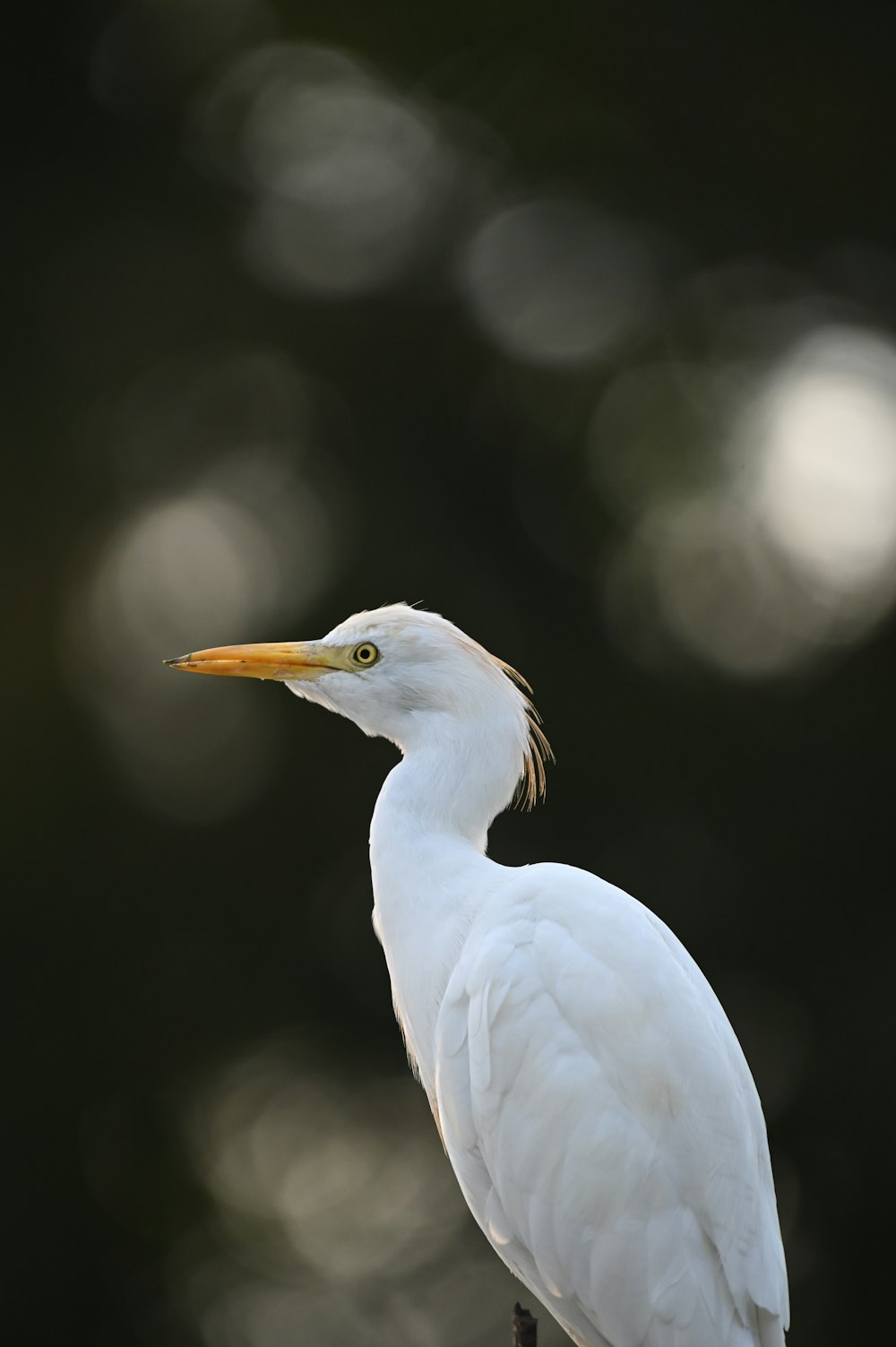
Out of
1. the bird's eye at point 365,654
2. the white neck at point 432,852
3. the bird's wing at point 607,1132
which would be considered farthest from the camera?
the bird's eye at point 365,654

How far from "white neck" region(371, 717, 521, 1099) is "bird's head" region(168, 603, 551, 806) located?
0.01 m

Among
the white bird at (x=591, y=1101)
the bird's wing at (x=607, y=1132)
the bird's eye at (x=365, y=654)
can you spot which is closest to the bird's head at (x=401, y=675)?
the bird's eye at (x=365, y=654)

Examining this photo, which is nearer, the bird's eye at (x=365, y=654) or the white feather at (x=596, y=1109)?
the white feather at (x=596, y=1109)

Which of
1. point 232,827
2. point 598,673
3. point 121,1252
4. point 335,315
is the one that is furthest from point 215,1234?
point 335,315

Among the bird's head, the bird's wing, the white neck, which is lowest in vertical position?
the bird's wing

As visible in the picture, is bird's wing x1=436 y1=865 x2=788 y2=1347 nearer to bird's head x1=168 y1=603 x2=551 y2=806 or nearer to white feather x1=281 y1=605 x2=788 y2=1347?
white feather x1=281 y1=605 x2=788 y2=1347

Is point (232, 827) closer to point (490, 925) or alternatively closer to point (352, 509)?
point (352, 509)

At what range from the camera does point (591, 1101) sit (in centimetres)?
175

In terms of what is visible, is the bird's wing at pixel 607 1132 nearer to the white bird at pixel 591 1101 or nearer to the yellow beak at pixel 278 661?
the white bird at pixel 591 1101

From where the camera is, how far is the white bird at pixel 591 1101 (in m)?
1.72

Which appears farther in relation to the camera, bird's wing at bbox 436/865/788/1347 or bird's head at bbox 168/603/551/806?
bird's head at bbox 168/603/551/806

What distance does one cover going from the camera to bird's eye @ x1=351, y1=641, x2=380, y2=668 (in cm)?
205

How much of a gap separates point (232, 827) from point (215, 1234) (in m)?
1.49

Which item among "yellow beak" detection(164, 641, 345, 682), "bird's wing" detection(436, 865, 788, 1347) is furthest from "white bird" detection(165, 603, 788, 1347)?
"yellow beak" detection(164, 641, 345, 682)
